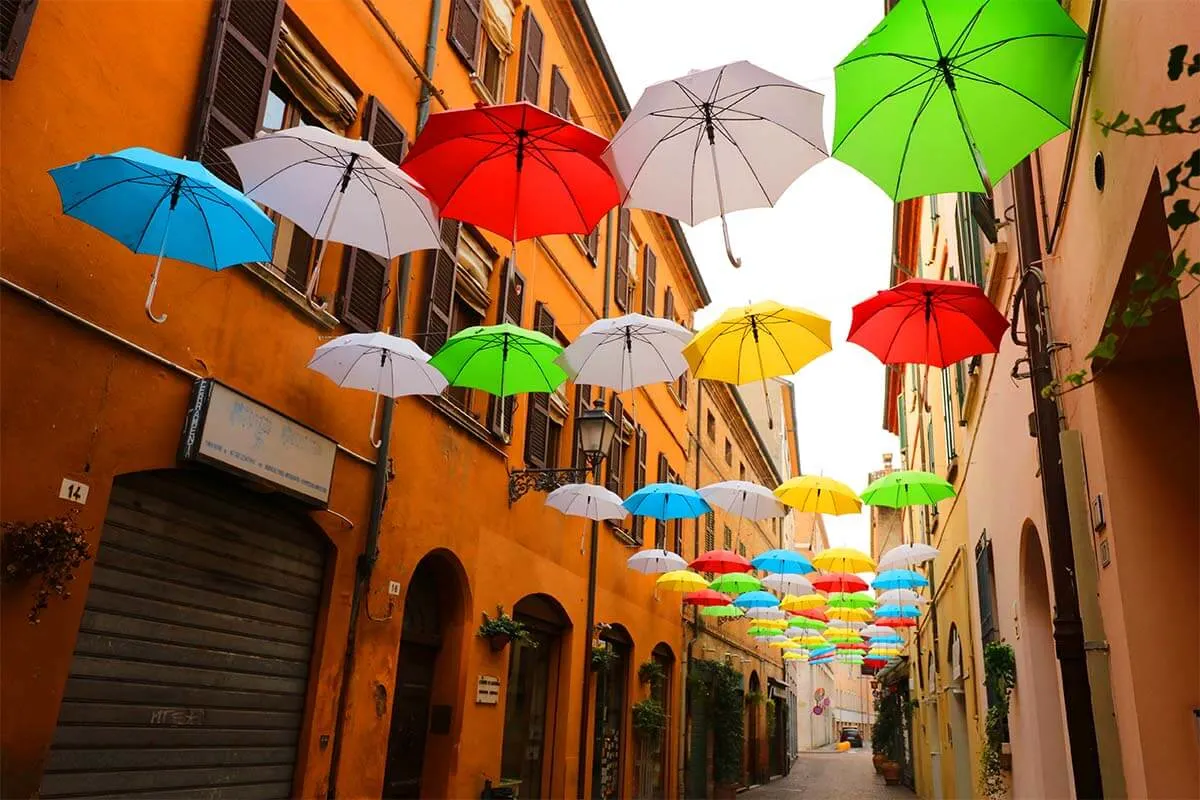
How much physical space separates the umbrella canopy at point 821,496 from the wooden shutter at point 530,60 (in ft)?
21.6

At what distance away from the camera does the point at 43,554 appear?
480 centimetres

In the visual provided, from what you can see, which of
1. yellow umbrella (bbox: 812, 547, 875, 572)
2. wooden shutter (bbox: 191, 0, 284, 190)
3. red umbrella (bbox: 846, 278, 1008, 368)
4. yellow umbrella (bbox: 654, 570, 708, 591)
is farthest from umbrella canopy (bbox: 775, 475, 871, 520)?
wooden shutter (bbox: 191, 0, 284, 190)

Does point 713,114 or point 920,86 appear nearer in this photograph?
point 920,86

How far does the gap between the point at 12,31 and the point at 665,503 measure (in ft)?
31.8

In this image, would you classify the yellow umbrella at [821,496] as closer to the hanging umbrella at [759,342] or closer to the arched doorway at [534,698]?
the arched doorway at [534,698]

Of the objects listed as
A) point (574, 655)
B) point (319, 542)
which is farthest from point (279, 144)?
point (574, 655)

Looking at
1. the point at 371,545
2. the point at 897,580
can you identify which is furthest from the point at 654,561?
the point at 371,545

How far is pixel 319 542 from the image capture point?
25.4 ft

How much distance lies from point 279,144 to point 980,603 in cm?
1024

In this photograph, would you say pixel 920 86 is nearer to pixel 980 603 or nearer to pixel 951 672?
pixel 980 603

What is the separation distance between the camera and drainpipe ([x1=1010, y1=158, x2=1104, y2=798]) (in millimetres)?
5242

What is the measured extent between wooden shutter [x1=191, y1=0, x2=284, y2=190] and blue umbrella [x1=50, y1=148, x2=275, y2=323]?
0.90 meters

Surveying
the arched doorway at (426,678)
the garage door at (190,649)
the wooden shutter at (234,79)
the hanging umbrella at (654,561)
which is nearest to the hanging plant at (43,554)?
the garage door at (190,649)

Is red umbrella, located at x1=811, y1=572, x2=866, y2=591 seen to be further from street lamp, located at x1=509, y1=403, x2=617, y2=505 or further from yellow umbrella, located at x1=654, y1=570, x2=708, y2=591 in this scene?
street lamp, located at x1=509, y1=403, x2=617, y2=505
